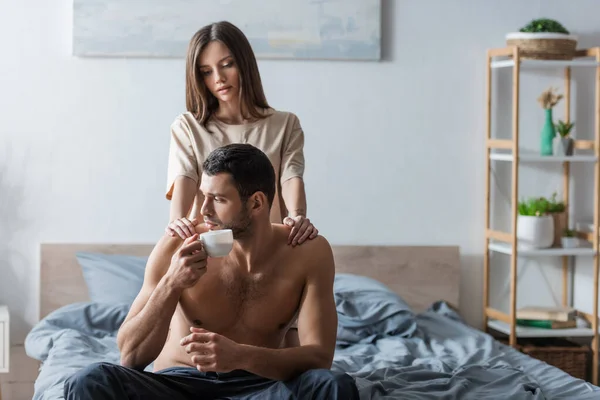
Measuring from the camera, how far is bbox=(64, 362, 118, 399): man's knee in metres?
1.94

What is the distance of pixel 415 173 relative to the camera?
164 inches

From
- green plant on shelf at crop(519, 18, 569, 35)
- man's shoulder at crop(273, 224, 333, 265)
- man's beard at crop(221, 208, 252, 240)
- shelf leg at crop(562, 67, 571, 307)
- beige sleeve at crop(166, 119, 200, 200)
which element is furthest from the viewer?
shelf leg at crop(562, 67, 571, 307)

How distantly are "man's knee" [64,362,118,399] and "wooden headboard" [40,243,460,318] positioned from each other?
6.45 feet

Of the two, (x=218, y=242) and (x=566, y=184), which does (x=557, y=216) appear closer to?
(x=566, y=184)

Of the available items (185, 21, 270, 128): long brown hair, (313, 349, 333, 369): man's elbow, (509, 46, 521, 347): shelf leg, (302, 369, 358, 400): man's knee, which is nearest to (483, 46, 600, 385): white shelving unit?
(509, 46, 521, 347): shelf leg

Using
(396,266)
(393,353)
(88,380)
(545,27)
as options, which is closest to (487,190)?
(396,266)

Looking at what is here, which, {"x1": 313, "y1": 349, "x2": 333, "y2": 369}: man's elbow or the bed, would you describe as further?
the bed

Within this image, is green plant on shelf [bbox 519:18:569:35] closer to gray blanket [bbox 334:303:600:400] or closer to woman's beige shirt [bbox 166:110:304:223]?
gray blanket [bbox 334:303:600:400]

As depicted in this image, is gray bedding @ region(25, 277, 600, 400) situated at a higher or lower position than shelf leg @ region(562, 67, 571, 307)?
lower

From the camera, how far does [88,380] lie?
194 cm

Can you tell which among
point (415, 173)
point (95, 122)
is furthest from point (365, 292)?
point (95, 122)

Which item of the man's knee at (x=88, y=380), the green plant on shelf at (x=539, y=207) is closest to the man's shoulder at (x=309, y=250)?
the man's knee at (x=88, y=380)

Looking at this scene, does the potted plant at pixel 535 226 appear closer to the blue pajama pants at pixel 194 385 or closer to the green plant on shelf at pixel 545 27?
the green plant on shelf at pixel 545 27

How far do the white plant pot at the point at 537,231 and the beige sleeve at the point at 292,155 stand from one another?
1597 mm
